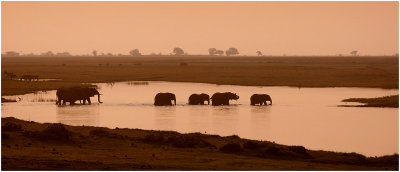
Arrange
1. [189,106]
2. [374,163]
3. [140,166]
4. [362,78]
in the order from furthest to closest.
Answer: [362,78], [189,106], [374,163], [140,166]

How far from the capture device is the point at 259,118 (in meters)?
37.7

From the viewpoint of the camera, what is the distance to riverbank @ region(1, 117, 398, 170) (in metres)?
20.0

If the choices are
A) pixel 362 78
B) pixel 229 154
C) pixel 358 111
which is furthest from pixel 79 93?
pixel 362 78

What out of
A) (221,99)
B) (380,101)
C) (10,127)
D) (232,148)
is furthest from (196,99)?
(232,148)

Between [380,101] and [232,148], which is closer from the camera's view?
[232,148]

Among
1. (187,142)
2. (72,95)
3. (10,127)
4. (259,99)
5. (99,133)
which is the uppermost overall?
(72,95)

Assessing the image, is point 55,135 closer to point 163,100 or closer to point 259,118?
point 259,118

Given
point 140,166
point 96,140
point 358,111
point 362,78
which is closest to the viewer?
point 140,166

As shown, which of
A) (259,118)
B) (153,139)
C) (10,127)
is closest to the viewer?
(153,139)

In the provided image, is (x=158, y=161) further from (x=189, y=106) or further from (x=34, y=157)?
(x=189, y=106)

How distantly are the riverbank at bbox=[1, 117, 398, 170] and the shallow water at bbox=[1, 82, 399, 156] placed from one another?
3.78m

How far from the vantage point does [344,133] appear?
31.6 metres

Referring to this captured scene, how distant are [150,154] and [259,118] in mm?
15689

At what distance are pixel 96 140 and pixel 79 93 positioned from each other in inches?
872
